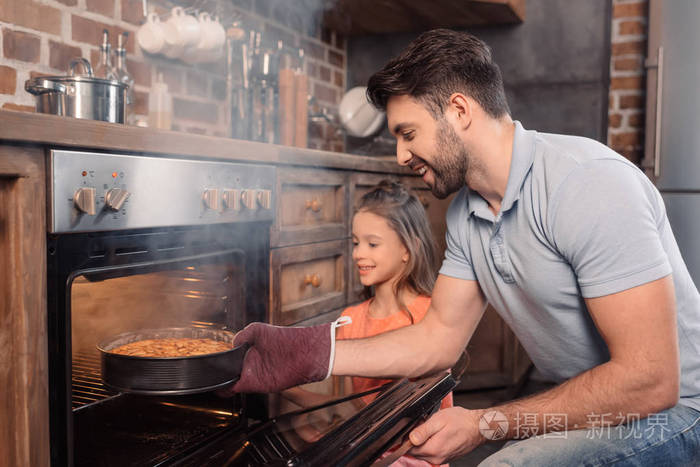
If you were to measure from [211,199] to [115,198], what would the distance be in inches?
9.7

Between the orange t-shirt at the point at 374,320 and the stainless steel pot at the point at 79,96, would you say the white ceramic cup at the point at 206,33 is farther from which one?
the orange t-shirt at the point at 374,320

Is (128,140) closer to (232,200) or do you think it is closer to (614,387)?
(232,200)

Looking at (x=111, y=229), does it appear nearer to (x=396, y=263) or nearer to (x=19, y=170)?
(x=19, y=170)

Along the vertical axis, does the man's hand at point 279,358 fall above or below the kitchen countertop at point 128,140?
below

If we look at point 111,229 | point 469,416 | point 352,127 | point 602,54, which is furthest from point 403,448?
point 602,54

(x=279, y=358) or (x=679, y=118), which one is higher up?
(x=679, y=118)

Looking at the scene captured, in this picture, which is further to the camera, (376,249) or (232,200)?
(376,249)

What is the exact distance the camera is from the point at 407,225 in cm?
184

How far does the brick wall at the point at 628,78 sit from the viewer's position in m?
2.83

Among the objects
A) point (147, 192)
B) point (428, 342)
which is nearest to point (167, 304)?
point (147, 192)

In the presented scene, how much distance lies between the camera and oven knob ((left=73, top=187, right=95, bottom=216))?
0.98 m

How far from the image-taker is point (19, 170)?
2.95 ft

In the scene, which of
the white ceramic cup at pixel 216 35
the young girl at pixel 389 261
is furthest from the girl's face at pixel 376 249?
the white ceramic cup at pixel 216 35

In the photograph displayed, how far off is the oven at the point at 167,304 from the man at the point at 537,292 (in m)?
0.16
